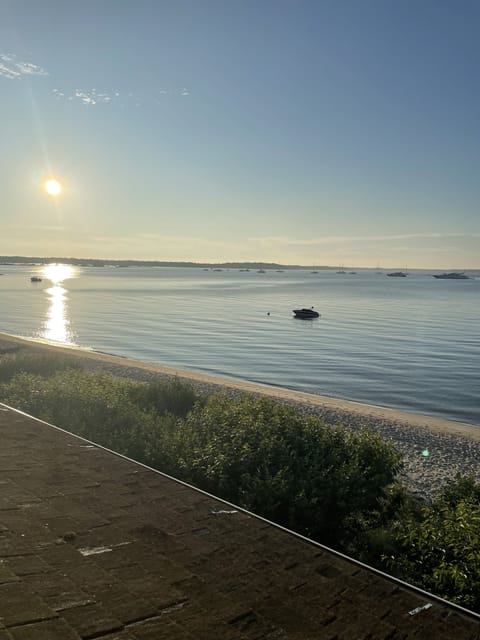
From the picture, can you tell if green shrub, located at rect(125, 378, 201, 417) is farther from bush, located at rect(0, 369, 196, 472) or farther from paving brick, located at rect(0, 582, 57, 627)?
paving brick, located at rect(0, 582, 57, 627)

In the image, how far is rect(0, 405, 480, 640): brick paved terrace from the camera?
4.04 meters

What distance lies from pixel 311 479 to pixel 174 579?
6403mm

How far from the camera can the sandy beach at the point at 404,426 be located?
619 inches

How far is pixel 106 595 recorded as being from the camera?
4.38 m

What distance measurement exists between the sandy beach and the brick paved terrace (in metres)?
8.91

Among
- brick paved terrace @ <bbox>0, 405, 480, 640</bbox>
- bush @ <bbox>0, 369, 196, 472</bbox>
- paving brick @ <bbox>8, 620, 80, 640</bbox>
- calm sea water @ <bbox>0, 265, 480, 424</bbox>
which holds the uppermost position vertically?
paving brick @ <bbox>8, 620, 80, 640</bbox>

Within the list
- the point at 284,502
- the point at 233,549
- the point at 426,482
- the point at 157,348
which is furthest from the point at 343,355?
the point at 233,549

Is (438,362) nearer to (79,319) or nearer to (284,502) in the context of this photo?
(284,502)

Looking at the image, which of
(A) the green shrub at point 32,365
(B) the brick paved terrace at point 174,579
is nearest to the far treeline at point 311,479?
(B) the brick paved terrace at point 174,579

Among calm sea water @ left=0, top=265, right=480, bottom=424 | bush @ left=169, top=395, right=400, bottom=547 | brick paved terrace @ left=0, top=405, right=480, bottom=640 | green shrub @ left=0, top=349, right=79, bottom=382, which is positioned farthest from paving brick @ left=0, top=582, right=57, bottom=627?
calm sea water @ left=0, top=265, right=480, bottom=424

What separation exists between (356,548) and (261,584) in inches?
203

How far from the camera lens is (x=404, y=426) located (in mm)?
21641

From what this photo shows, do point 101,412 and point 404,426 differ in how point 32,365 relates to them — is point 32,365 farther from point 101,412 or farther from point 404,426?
point 404,426

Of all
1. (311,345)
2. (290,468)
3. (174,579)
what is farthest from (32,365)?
(311,345)
